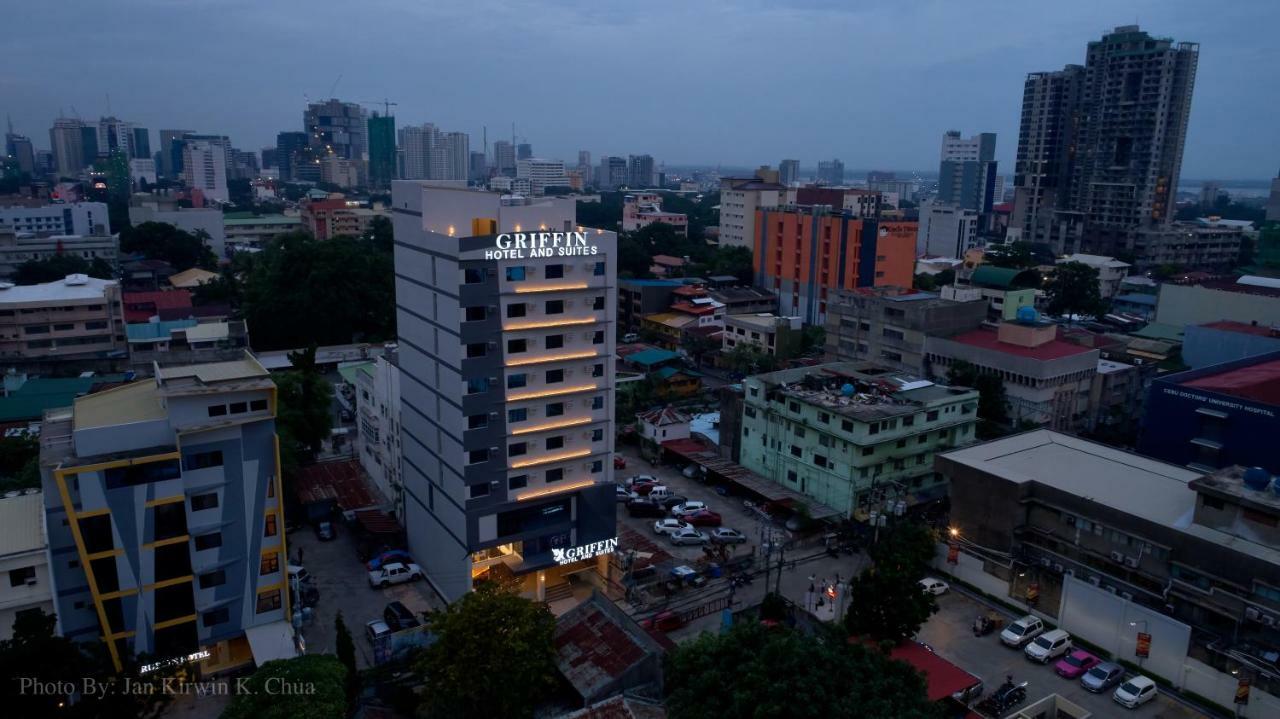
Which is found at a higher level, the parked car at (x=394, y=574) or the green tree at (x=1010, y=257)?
the green tree at (x=1010, y=257)

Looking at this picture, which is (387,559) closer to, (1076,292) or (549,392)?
(549,392)

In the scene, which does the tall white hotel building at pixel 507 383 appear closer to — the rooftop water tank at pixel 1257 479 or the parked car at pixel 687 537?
the parked car at pixel 687 537

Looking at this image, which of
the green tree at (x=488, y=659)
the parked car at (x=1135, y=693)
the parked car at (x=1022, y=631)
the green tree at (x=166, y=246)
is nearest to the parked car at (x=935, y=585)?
the parked car at (x=1022, y=631)

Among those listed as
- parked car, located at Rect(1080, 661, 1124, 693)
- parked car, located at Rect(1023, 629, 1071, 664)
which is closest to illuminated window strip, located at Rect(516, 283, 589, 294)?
parked car, located at Rect(1023, 629, 1071, 664)

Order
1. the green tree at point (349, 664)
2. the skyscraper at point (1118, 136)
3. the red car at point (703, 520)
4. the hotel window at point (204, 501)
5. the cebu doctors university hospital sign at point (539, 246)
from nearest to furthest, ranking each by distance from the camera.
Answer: the green tree at point (349, 664) < the hotel window at point (204, 501) < the cebu doctors university hospital sign at point (539, 246) < the red car at point (703, 520) < the skyscraper at point (1118, 136)

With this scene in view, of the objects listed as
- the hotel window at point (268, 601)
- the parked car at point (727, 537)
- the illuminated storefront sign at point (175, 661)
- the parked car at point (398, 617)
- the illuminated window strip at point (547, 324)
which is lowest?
the parked car at point (398, 617)

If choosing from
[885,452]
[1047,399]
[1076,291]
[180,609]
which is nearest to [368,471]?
[180,609]

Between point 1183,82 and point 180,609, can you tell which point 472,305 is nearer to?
point 180,609
